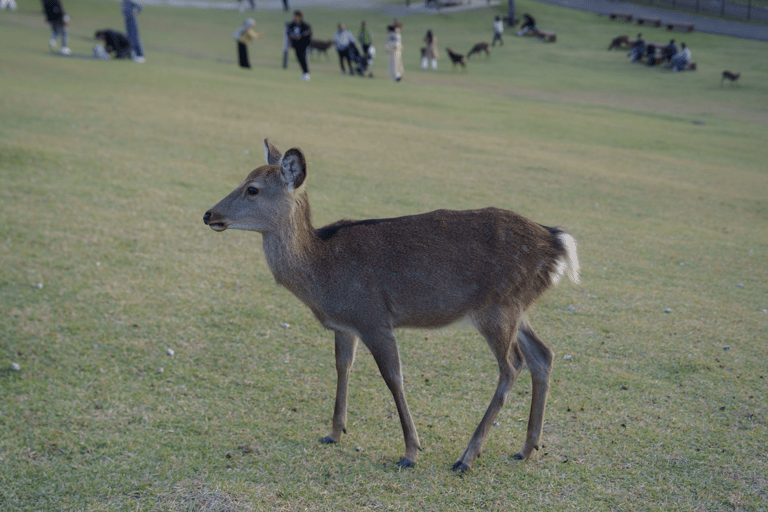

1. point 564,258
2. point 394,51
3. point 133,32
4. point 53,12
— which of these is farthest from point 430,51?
point 564,258

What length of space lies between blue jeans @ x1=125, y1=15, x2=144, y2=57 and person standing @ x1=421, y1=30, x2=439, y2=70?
14196mm

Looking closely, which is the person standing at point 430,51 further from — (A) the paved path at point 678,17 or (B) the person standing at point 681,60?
→ (A) the paved path at point 678,17

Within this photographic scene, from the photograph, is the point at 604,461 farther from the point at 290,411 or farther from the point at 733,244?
the point at 733,244

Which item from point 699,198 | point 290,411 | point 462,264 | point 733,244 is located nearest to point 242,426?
point 290,411

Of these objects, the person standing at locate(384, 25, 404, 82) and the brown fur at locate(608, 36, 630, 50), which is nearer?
the person standing at locate(384, 25, 404, 82)

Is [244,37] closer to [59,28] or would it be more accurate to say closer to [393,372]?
[59,28]

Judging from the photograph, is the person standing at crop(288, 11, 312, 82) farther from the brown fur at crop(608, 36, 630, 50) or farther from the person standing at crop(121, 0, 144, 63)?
the brown fur at crop(608, 36, 630, 50)

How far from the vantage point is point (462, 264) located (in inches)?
162

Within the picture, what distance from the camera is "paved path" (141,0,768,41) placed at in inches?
1869

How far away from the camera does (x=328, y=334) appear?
19.7ft

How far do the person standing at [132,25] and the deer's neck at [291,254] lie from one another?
22.7m

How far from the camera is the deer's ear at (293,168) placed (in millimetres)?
4082

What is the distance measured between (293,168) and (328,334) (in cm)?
227

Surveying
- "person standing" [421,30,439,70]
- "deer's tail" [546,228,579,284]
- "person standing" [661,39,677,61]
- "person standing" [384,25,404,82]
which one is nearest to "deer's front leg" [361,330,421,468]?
"deer's tail" [546,228,579,284]
